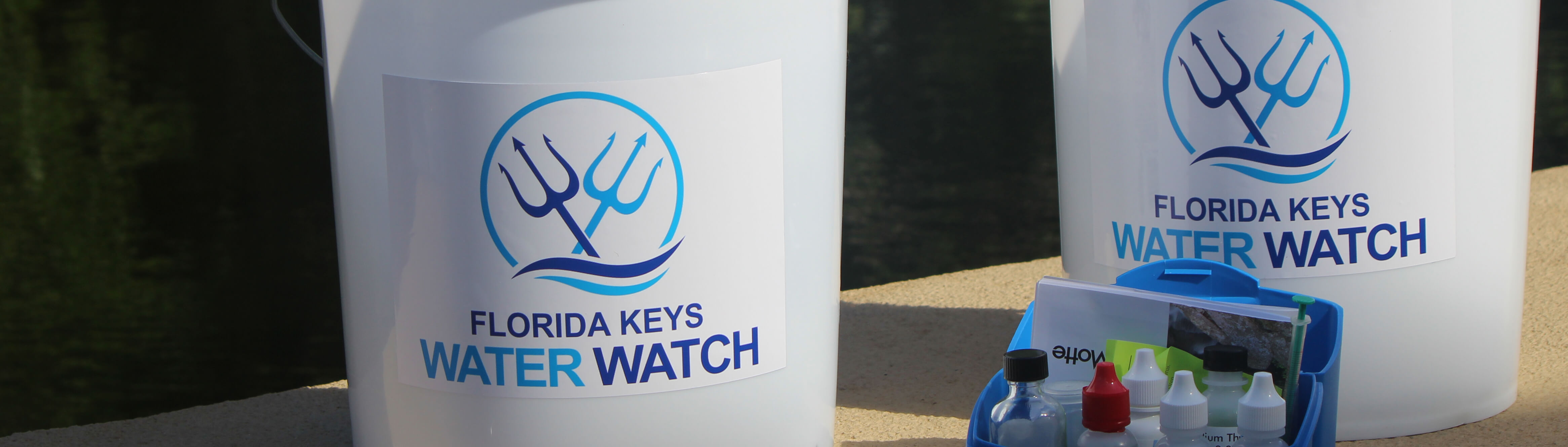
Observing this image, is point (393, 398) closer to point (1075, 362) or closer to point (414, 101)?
point (414, 101)

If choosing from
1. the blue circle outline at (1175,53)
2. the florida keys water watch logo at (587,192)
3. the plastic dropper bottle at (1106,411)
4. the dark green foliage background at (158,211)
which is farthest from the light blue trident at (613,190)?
the dark green foliage background at (158,211)

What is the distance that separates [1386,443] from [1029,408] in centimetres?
90

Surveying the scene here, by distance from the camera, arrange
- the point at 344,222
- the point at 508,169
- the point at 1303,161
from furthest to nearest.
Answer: the point at 1303,161, the point at 344,222, the point at 508,169

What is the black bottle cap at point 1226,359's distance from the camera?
1561mm

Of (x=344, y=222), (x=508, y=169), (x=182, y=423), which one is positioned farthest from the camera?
(x=182, y=423)

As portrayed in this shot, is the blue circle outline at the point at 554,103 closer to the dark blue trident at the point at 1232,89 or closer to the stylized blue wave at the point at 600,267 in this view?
the stylized blue wave at the point at 600,267

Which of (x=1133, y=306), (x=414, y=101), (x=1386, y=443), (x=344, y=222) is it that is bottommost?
(x=1386, y=443)

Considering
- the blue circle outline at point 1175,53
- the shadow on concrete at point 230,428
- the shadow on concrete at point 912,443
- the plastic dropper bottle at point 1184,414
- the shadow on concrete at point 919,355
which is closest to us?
the plastic dropper bottle at point 1184,414

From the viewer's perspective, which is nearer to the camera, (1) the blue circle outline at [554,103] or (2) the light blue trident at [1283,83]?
(1) the blue circle outline at [554,103]

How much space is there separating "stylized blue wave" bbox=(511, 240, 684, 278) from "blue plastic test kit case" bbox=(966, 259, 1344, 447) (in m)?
0.45

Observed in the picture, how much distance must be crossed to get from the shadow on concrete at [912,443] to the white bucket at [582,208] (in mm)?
386

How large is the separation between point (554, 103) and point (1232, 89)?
103 cm

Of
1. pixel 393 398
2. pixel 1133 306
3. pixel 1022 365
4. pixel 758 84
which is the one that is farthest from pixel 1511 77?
pixel 393 398

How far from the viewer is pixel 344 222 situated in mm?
1871
